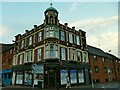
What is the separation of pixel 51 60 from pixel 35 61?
3995 millimetres

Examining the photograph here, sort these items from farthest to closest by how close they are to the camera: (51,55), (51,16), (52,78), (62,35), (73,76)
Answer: (62,35) → (73,76) → (51,16) → (51,55) → (52,78)

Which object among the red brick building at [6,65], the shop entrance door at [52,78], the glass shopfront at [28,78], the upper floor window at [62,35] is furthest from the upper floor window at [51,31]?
the red brick building at [6,65]

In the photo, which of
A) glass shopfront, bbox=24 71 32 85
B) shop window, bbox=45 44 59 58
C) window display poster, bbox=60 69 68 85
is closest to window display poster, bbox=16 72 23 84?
glass shopfront, bbox=24 71 32 85

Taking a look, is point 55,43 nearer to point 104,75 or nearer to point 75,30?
point 75,30

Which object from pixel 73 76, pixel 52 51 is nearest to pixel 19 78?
pixel 52 51

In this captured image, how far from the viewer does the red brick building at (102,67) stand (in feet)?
121

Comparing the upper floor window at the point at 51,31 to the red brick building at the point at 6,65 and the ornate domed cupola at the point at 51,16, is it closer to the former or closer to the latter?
the ornate domed cupola at the point at 51,16

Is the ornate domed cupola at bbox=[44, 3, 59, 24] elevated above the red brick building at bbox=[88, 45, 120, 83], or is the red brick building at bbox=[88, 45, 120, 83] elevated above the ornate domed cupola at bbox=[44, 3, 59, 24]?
the ornate domed cupola at bbox=[44, 3, 59, 24]

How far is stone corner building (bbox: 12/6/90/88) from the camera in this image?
24719 mm

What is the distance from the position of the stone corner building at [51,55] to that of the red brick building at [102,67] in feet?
16.2

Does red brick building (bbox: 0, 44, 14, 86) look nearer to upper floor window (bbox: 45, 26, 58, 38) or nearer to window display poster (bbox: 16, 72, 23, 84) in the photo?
window display poster (bbox: 16, 72, 23, 84)

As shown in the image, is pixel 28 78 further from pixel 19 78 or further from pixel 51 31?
pixel 51 31

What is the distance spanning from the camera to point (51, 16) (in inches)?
1064

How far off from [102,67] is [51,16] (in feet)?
71.7
